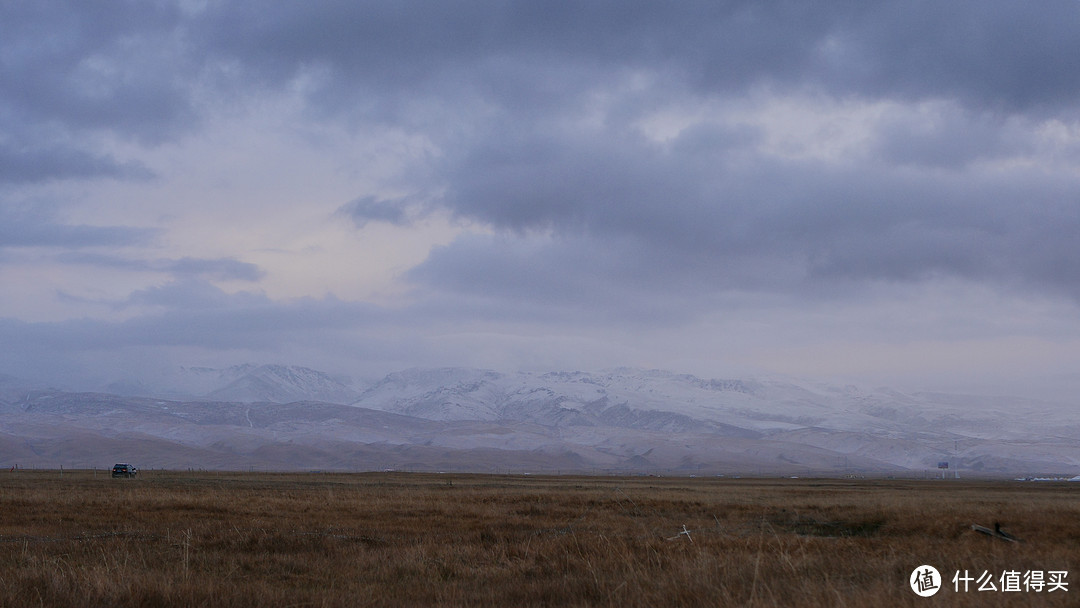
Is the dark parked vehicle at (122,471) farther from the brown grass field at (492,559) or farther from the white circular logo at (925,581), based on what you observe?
the white circular logo at (925,581)

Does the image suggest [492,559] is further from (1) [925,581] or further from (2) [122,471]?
(2) [122,471]

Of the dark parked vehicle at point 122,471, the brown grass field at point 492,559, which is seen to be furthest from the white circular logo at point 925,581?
the dark parked vehicle at point 122,471

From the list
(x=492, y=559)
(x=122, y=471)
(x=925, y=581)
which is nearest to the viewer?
(x=925, y=581)

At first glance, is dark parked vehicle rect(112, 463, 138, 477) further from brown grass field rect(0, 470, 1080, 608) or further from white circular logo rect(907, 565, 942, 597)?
white circular logo rect(907, 565, 942, 597)

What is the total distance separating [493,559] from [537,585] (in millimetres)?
4581

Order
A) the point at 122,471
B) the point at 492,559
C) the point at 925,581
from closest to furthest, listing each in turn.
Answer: the point at 925,581, the point at 492,559, the point at 122,471

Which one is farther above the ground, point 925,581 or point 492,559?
point 925,581

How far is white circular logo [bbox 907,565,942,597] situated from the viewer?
10.8 m

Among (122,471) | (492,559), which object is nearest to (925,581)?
(492,559)

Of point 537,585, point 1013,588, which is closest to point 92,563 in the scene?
point 537,585

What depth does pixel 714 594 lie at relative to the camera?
1060 cm

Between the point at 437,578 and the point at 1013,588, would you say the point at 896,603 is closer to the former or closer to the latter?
the point at 1013,588

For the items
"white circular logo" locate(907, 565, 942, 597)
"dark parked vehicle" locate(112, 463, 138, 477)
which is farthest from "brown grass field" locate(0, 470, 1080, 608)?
"dark parked vehicle" locate(112, 463, 138, 477)

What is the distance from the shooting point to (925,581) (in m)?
11.8
